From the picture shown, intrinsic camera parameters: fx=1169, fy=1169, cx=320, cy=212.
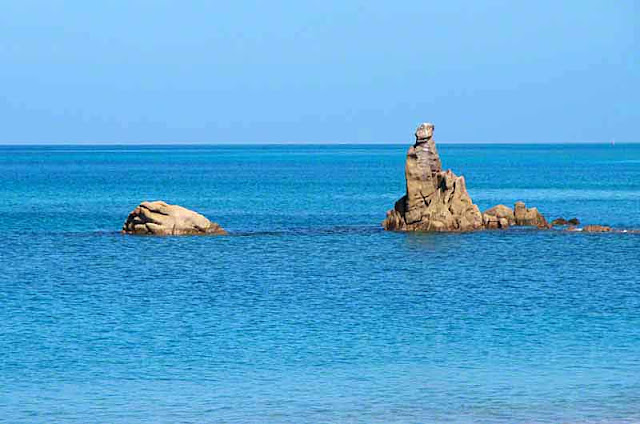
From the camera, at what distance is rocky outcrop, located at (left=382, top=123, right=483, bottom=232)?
8594 centimetres

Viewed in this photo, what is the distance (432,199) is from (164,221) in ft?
65.0

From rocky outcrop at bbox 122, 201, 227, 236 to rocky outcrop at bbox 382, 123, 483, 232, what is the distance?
14670 millimetres

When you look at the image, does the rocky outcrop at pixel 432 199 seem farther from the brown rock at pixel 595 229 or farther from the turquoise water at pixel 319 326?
the brown rock at pixel 595 229

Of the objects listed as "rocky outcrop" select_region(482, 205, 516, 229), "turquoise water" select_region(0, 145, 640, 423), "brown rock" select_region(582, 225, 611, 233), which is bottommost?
"turquoise water" select_region(0, 145, 640, 423)

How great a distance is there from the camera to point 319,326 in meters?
46.9

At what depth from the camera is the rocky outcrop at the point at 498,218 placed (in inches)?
3499

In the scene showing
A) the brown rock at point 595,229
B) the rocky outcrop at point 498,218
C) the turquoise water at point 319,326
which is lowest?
the turquoise water at point 319,326

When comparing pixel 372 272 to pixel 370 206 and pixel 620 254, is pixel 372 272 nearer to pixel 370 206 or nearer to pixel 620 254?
pixel 620 254

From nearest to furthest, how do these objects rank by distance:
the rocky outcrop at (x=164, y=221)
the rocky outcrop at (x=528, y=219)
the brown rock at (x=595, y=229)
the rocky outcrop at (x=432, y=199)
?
1. the rocky outcrop at (x=164, y=221)
2. the rocky outcrop at (x=432, y=199)
3. the brown rock at (x=595, y=229)
4. the rocky outcrop at (x=528, y=219)

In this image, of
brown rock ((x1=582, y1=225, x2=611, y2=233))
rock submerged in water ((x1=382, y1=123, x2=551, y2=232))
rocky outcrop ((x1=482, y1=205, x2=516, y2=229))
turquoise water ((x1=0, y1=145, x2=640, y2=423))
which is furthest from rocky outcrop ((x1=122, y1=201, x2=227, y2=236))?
brown rock ((x1=582, y1=225, x2=611, y2=233))

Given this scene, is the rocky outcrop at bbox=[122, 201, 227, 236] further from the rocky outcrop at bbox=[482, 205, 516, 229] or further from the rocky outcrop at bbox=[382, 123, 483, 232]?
the rocky outcrop at bbox=[482, 205, 516, 229]

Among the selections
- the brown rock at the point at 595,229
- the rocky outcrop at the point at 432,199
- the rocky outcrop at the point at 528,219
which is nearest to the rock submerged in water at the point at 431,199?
the rocky outcrop at the point at 432,199

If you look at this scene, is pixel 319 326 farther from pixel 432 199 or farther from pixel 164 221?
pixel 432 199

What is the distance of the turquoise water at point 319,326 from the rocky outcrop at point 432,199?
2.73 metres
